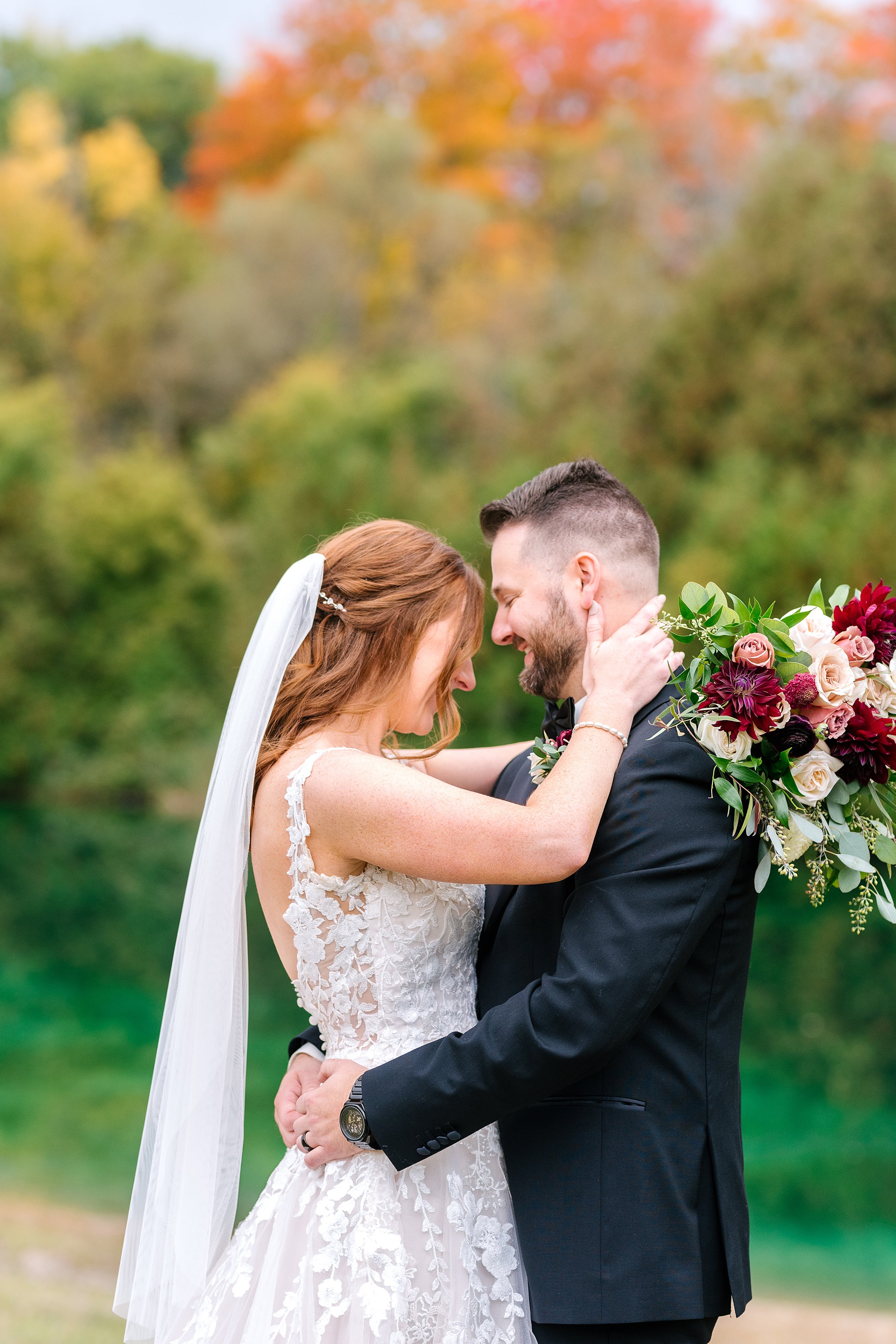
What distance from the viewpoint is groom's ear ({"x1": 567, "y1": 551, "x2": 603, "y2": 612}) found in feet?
9.25

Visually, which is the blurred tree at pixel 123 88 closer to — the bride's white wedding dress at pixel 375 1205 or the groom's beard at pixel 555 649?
the groom's beard at pixel 555 649

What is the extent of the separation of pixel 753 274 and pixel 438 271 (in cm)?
1354

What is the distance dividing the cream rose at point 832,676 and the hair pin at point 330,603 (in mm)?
1041

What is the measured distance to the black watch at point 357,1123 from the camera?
2.47 m

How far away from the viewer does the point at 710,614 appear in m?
2.45

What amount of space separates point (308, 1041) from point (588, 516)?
1426 mm

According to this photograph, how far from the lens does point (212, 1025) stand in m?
2.79

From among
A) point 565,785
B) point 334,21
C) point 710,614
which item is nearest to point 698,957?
point 565,785

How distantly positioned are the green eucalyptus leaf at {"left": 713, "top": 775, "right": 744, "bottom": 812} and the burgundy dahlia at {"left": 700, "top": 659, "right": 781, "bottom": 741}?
9cm

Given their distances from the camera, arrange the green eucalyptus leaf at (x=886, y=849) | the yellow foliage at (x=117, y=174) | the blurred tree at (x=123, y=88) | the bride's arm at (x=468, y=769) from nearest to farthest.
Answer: the green eucalyptus leaf at (x=886, y=849), the bride's arm at (x=468, y=769), the yellow foliage at (x=117, y=174), the blurred tree at (x=123, y=88)

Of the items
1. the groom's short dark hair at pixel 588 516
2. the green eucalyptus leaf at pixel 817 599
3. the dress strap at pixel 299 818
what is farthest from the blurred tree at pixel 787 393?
the dress strap at pixel 299 818

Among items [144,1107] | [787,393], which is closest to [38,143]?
[787,393]

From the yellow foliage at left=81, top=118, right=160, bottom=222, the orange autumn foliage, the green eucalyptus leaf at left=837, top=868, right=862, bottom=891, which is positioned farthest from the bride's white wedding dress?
the yellow foliage at left=81, top=118, right=160, bottom=222

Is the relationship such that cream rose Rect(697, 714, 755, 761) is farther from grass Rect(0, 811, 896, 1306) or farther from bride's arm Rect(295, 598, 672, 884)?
grass Rect(0, 811, 896, 1306)
